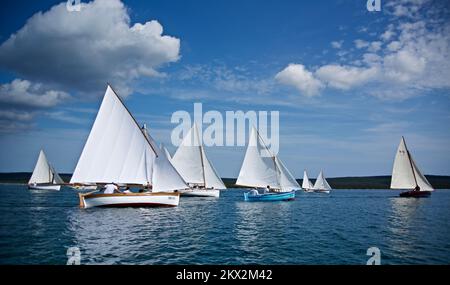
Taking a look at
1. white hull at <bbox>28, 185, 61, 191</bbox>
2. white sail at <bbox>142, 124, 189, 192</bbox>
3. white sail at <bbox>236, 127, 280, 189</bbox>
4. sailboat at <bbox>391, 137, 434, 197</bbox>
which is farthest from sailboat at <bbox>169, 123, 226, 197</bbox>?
white hull at <bbox>28, 185, 61, 191</bbox>

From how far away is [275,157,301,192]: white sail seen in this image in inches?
2376

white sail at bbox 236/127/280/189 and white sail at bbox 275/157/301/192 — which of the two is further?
white sail at bbox 275/157/301/192

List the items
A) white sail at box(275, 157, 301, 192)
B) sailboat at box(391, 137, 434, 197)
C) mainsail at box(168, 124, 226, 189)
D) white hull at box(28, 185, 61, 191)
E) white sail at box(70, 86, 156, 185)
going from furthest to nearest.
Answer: white hull at box(28, 185, 61, 191) < sailboat at box(391, 137, 434, 197) < mainsail at box(168, 124, 226, 189) < white sail at box(275, 157, 301, 192) < white sail at box(70, 86, 156, 185)

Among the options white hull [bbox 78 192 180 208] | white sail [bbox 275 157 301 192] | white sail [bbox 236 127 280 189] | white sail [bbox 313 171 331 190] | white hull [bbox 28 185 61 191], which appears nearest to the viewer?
white hull [bbox 78 192 180 208]

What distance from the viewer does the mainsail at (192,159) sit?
6700 centimetres

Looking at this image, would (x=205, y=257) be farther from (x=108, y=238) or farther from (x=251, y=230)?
(x=251, y=230)

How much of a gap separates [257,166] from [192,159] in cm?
1538

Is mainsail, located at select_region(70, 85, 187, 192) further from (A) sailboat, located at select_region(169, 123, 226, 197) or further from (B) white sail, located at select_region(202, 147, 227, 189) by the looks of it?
(B) white sail, located at select_region(202, 147, 227, 189)

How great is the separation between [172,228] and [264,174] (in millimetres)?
35924

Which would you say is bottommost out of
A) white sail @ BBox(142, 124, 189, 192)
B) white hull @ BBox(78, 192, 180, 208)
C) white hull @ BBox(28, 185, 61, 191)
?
white hull @ BBox(28, 185, 61, 191)

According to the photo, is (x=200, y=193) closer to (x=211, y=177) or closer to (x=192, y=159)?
(x=211, y=177)

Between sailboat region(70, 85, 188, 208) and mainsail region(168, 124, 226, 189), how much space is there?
90.2 feet

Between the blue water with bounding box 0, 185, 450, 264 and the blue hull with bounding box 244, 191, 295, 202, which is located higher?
the blue water with bounding box 0, 185, 450, 264

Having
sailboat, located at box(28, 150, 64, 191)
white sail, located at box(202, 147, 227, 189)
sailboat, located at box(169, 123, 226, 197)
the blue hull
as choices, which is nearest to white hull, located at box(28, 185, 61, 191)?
sailboat, located at box(28, 150, 64, 191)
